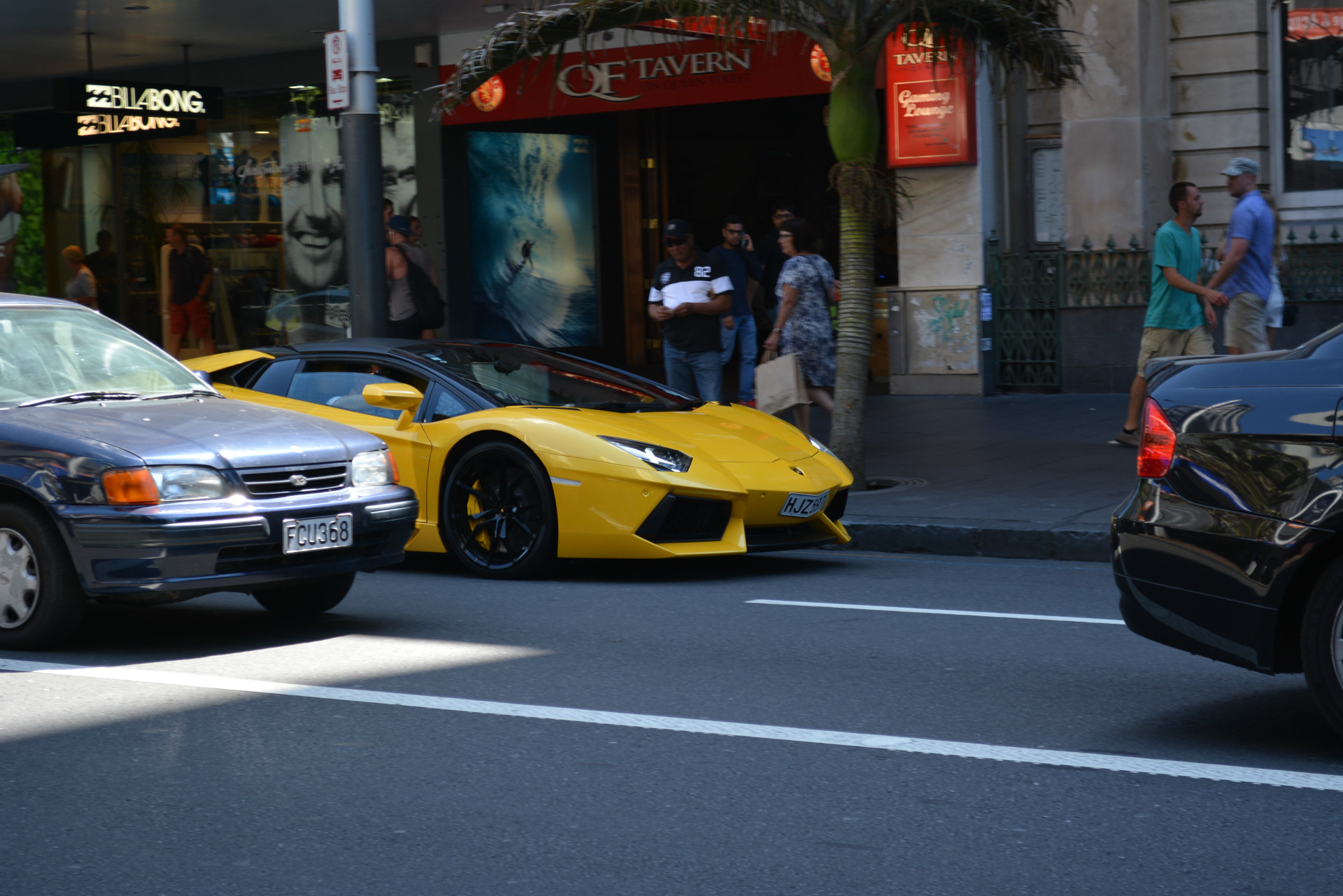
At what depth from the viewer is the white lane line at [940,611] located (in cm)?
663

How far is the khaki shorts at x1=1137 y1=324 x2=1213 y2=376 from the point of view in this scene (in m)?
11.6

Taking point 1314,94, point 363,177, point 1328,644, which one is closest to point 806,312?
point 363,177

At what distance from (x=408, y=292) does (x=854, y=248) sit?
4.58 meters

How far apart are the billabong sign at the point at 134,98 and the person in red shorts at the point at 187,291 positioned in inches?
103

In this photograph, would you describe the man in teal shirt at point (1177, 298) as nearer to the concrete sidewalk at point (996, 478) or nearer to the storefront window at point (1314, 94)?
the concrete sidewalk at point (996, 478)

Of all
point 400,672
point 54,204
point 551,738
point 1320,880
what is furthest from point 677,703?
point 54,204

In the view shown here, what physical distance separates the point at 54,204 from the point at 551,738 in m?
21.8

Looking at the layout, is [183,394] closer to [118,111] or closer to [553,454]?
[553,454]

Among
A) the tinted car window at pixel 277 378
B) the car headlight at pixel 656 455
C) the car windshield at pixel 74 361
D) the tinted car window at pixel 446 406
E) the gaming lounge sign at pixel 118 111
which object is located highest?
the gaming lounge sign at pixel 118 111

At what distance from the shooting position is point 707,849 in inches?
146

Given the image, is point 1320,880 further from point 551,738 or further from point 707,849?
point 551,738

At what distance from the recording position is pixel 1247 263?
11383mm

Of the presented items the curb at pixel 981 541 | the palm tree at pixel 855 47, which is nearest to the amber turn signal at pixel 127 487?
the curb at pixel 981 541

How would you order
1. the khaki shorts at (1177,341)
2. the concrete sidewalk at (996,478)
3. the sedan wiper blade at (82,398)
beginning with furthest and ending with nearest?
the khaki shorts at (1177,341)
the concrete sidewalk at (996,478)
the sedan wiper blade at (82,398)
